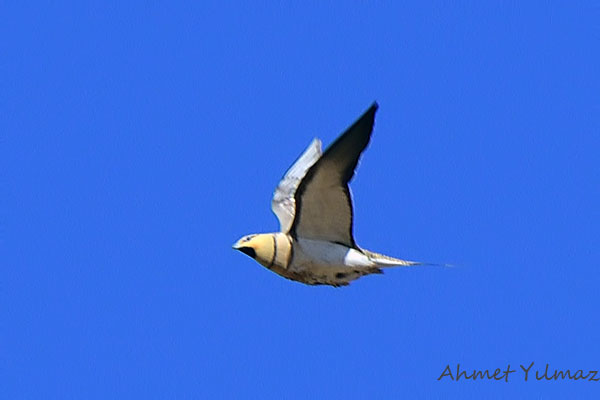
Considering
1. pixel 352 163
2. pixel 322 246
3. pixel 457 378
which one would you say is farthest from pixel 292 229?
pixel 457 378

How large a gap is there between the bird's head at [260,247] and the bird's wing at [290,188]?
1098mm

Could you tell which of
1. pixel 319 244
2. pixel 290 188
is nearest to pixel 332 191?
pixel 319 244

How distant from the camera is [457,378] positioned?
14.9 metres

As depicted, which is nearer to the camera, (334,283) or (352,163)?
(352,163)

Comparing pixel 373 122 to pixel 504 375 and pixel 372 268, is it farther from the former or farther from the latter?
pixel 504 375

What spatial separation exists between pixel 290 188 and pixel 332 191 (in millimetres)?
2933

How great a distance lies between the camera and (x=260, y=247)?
49.9 feet

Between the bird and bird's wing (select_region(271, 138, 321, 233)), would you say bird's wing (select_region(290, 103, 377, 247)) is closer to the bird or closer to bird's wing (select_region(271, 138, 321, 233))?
the bird

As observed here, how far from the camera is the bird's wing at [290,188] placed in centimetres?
1698

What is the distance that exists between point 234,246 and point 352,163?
2048 millimetres

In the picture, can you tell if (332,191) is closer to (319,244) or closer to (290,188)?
(319,244)

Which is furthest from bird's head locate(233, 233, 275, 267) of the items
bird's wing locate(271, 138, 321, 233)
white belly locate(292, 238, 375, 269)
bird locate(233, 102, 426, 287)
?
bird's wing locate(271, 138, 321, 233)

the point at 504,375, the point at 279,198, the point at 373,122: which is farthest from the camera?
the point at 279,198

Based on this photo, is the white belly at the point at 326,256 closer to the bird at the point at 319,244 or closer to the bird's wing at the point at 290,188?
the bird at the point at 319,244
